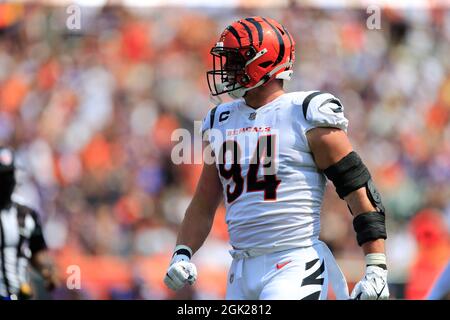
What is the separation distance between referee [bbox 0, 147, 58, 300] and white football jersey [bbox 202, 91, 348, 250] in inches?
99.4

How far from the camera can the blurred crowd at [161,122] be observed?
10.8m

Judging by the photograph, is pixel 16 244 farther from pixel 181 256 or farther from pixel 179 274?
pixel 179 274

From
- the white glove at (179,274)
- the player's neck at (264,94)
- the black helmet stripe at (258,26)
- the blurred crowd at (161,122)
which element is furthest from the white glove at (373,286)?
the blurred crowd at (161,122)

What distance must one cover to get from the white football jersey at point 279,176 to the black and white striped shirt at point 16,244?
254cm

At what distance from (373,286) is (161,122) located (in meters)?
8.12

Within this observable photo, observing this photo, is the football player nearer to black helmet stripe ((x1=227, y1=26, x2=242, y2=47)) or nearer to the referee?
black helmet stripe ((x1=227, y1=26, x2=242, y2=47))

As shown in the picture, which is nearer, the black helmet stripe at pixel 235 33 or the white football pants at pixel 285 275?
the white football pants at pixel 285 275

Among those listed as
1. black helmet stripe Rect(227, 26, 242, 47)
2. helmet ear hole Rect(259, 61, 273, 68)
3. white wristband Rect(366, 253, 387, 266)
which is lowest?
white wristband Rect(366, 253, 387, 266)

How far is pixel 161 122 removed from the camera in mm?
12000

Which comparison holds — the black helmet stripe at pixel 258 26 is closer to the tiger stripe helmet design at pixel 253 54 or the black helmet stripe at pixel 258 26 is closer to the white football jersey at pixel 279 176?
the tiger stripe helmet design at pixel 253 54

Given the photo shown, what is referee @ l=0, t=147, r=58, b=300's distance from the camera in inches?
258

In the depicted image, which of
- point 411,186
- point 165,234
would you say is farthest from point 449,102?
point 165,234

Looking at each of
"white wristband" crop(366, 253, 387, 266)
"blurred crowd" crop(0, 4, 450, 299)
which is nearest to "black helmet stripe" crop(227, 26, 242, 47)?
"white wristband" crop(366, 253, 387, 266)

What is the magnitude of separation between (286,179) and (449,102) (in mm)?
8782
